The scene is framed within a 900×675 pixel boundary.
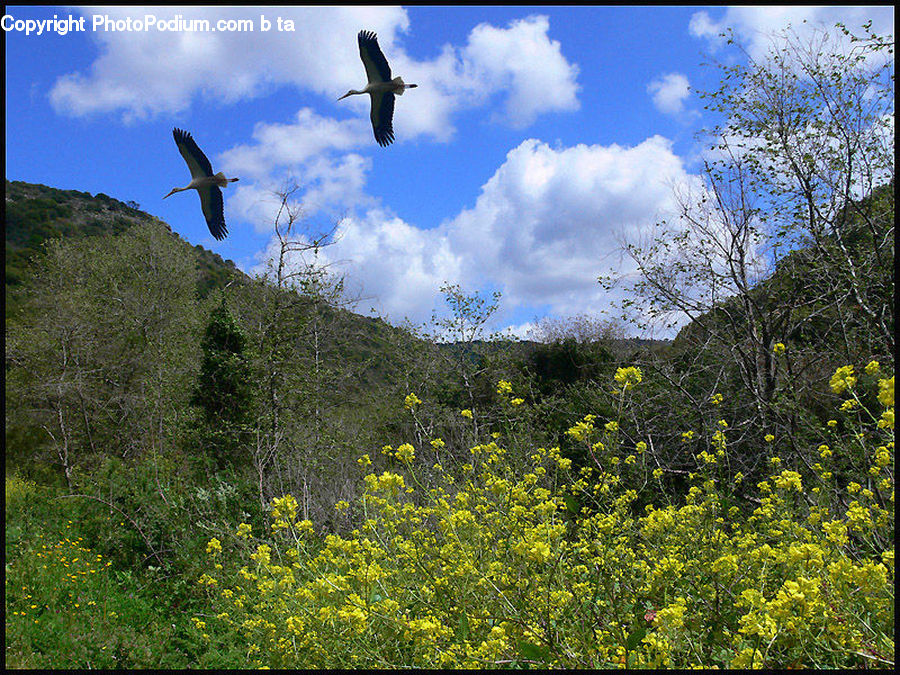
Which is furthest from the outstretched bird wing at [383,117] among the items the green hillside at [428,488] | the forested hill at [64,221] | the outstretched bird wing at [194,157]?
the forested hill at [64,221]

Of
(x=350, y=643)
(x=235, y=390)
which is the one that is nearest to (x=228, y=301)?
(x=235, y=390)

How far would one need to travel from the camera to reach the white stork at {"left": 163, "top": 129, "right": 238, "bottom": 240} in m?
4.66

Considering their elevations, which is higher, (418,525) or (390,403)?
(390,403)

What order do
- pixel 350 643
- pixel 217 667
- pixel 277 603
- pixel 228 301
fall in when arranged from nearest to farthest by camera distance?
pixel 350 643 < pixel 277 603 < pixel 217 667 < pixel 228 301

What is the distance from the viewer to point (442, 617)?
235cm

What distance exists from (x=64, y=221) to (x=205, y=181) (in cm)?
3050

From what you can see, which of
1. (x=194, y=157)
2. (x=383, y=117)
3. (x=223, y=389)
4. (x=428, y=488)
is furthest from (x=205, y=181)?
(x=223, y=389)

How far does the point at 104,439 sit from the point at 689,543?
44.9 ft

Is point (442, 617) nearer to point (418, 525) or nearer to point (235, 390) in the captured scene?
point (418, 525)

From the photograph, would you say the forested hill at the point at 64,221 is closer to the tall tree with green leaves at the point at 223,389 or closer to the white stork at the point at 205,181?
the tall tree with green leaves at the point at 223,389

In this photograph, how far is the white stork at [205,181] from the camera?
15.3 ft

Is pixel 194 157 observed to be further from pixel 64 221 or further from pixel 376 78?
pixel 64 221

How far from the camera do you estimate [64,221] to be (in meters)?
28.6

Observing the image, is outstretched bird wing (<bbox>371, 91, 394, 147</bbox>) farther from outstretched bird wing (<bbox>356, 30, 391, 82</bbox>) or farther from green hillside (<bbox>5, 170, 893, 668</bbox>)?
green hillside (<bbox>5, 170, 893, 668</bbox>)
